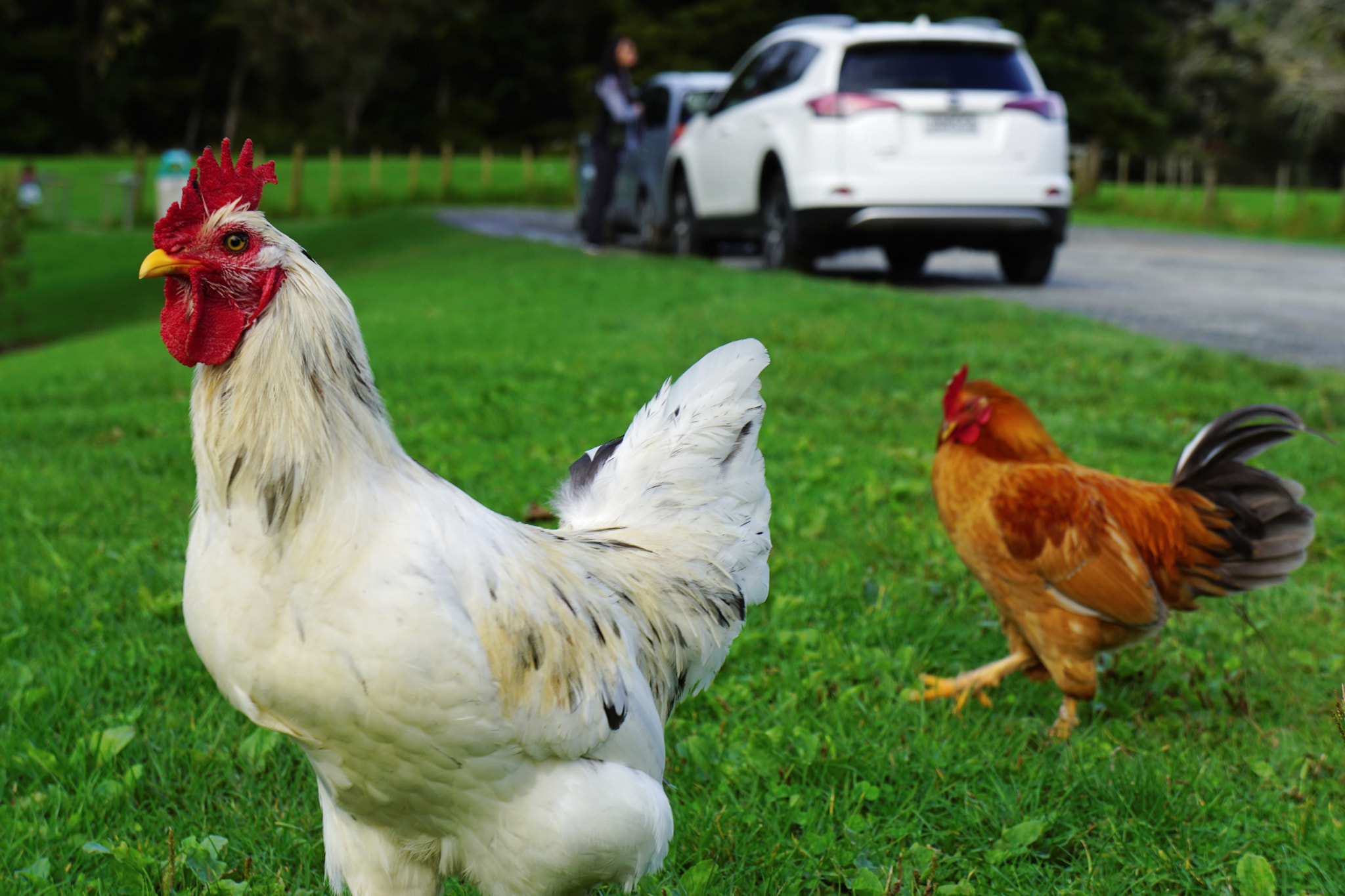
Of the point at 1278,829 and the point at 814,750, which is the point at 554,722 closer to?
the point at 814,750

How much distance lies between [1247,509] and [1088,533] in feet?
1.82

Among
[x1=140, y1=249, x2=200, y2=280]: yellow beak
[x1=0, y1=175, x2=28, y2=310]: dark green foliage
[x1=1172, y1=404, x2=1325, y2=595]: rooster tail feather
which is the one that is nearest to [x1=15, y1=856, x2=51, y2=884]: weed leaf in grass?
[x1=140, y1=249, x2=200, y2=280]: yellow beak

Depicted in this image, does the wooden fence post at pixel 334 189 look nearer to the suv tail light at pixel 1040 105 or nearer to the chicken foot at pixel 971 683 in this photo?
the suv tail light at pixel 1040 105

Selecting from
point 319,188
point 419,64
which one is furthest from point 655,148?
point 419,64

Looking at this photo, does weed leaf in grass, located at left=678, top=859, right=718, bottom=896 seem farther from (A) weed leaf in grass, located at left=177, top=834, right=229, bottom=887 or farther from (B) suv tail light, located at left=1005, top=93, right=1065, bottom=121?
(B) suv tail light, located at left=1005, top=93, right=1065, bottom=121

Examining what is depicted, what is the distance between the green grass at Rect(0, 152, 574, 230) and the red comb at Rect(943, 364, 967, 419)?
1029 inches

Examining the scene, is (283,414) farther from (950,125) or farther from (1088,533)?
(950,125)

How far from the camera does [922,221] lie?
401 inches

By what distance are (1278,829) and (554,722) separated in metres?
1.89

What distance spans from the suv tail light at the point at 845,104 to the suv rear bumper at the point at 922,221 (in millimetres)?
859

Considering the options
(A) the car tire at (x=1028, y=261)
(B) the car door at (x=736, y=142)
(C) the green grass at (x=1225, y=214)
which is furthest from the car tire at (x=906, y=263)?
(C) the green grass at (x=1225, y=214)

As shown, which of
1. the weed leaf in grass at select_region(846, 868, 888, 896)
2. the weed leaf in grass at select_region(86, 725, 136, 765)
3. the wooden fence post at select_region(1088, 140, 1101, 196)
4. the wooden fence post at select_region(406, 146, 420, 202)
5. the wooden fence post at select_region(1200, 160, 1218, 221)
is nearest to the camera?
the weed leaf in grass at select_region(846, 868, 888, 896)

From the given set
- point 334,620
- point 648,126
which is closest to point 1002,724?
point 334,620

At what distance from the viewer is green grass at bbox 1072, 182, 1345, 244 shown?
71.8ft
